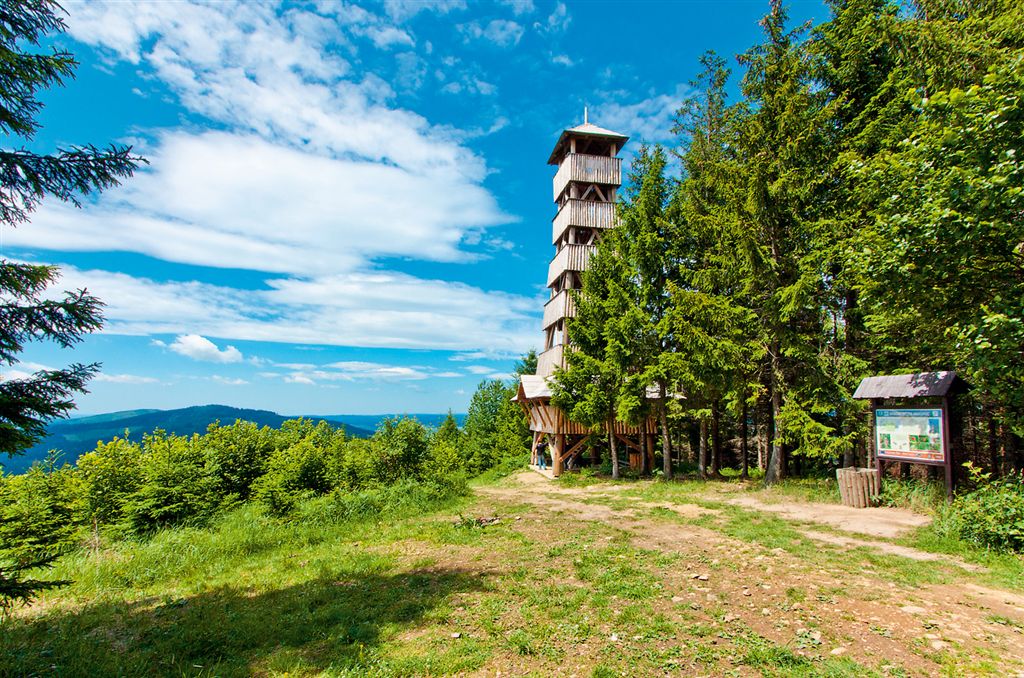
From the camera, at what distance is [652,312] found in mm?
19219

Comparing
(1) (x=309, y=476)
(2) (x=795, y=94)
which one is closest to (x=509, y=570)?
(1) (x=309, y=476)

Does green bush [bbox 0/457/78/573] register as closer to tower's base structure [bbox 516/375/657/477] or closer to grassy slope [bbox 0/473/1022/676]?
grassy slope [bbox 0/473/1022/676]

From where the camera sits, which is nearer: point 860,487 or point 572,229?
point 860,487

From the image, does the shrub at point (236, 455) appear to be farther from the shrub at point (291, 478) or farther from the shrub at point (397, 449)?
the shrub at point (397, 449)

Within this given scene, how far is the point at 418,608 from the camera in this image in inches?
259

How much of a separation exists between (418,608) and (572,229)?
2226 centimetres

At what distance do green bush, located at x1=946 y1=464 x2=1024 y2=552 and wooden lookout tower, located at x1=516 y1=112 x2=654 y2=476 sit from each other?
49.8ft

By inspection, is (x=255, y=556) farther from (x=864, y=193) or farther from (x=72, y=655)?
(x=864, y=193)

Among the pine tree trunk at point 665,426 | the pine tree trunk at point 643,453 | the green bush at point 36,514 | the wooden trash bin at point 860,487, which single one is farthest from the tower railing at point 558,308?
the green bush at point 36,514

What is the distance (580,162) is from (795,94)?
41.8ft

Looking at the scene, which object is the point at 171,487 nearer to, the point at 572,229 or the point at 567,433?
the point at 567,433

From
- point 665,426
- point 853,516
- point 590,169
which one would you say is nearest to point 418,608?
point 853,516

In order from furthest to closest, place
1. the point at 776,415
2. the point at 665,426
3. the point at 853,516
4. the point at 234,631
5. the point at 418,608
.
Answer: the point at 665,426, the point at 776,415, the point at 853,516, the point at 418,608, the point at 234,631

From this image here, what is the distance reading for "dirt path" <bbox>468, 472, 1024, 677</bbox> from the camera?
484 centimetres
